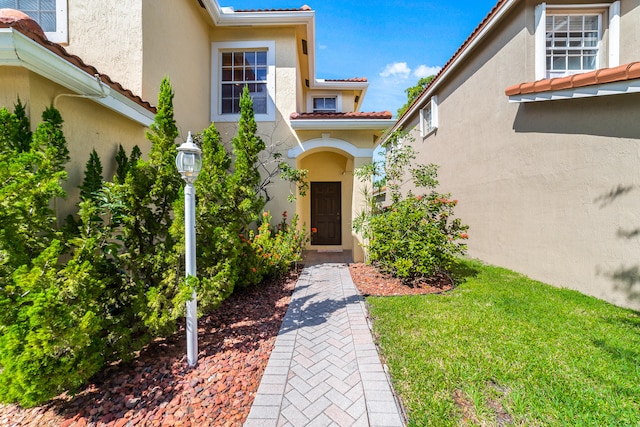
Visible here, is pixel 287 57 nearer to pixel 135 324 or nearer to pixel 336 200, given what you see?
pixel 336 200

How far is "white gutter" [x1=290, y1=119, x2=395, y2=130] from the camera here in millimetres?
8633

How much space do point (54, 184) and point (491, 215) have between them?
1009cm

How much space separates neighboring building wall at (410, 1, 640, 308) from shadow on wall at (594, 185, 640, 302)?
0.01 m

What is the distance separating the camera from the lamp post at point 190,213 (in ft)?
11.3

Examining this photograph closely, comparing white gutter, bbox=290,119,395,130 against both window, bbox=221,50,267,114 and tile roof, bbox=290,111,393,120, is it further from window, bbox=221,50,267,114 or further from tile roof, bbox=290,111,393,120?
window, bbox=221,50,267,114

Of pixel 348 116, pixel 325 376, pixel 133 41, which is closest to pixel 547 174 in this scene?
pixel 348 116

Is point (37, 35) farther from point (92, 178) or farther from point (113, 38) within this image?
point (113, 38)

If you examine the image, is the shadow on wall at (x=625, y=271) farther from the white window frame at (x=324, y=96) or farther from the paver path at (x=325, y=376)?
the white window frame at (x=324, y=96)

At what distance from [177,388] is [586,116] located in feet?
29.1

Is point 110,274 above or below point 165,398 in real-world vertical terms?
above

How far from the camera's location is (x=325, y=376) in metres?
3.35

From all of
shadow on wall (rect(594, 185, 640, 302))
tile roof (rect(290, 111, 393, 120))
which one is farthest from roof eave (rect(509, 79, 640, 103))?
tile roof (rect(290, 111, 393, 120))

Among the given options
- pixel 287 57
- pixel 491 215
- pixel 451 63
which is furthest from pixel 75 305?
pixel 451 63

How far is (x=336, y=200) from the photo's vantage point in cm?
1254
